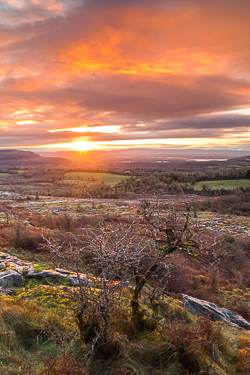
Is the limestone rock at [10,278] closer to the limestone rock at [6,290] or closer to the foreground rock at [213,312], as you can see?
the limestone rock at [6,290]

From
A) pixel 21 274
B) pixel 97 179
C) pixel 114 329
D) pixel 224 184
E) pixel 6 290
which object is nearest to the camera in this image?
pixel 114 329

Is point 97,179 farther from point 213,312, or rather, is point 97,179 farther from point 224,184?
point 213,312

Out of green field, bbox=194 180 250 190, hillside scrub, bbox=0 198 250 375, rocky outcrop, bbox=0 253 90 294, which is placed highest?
hillside scrub, bbox=0 198 250 375

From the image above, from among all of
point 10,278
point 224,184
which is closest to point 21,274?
point 10,278

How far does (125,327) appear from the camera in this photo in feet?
14.6

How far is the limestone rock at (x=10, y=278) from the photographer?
6.65 m

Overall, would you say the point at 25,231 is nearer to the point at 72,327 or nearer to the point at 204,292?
the point at 72,327

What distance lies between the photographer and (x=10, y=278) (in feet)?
22.3

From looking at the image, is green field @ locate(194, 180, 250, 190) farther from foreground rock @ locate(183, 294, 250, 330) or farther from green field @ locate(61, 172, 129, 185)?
foreground rock @ locate(183, 294, 250, 330)

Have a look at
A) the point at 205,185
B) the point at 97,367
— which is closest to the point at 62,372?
the point at 97,367

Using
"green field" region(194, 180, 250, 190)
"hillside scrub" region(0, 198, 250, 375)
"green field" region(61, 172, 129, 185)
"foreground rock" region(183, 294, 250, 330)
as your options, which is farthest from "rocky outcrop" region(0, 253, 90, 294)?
"green field" region(61, 172, 129, 185)

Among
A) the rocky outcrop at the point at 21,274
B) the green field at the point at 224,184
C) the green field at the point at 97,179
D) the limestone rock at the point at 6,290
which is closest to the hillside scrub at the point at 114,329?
the limestone rock at the point at 6,290

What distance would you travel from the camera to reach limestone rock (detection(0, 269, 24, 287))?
6.65 metres

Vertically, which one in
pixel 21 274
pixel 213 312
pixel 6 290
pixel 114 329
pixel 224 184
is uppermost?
pixel 114 329
